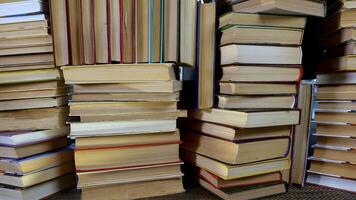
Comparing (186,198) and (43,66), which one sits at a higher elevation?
(43,66)

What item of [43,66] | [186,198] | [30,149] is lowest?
[186,198]

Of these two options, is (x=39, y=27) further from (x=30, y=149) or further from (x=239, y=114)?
(x=239, y=114)

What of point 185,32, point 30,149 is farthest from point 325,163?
point 30,149

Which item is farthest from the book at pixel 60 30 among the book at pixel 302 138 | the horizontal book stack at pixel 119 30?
the book at pixel 302 138

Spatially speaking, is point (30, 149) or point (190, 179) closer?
point (30, 149)

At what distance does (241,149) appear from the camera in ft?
1.66

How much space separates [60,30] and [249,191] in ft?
1.69

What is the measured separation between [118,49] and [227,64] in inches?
9.0

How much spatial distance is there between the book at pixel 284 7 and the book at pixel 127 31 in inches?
8.8

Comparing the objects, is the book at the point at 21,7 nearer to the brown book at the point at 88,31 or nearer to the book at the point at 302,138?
the brown book at the point at 88,31

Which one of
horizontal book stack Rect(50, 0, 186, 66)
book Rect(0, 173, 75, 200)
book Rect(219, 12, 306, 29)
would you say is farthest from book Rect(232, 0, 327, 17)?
book Rect(0, 173, 75, 200)

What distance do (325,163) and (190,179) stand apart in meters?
0.32

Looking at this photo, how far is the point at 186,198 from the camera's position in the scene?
55cm

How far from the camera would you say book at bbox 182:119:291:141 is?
512 mm
